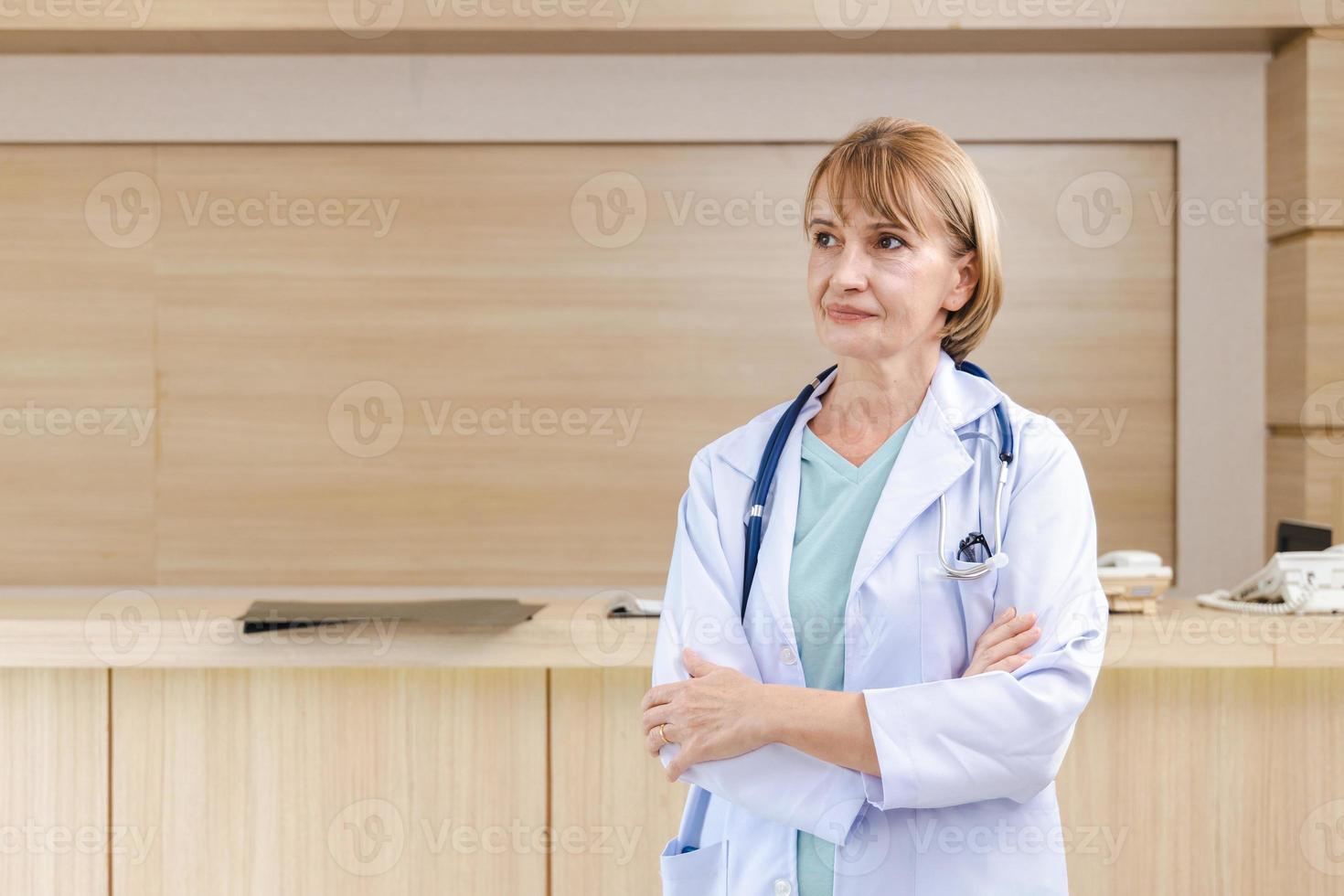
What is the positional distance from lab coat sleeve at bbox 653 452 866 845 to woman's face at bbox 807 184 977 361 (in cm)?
27

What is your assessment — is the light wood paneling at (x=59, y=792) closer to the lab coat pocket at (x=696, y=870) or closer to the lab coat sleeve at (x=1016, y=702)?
the lab coat pocket at (x=696, y=870)

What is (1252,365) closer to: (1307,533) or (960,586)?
(1307,533)

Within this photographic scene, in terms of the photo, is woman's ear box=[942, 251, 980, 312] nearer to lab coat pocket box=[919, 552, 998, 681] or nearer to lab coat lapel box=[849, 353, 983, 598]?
lab coat lapel box=[849, 353, 983, 598]

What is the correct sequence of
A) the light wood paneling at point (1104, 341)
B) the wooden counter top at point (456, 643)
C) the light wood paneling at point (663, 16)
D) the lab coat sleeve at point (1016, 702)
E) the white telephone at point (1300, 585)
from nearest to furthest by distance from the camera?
the lab coat sleeve at point (1016, 702) → the wooden counter top at point (456, 643) → the white telephone at point (1300, 585) → the light wood paneling at point (663, 16) → the light wood paneling at point (1104, 341)

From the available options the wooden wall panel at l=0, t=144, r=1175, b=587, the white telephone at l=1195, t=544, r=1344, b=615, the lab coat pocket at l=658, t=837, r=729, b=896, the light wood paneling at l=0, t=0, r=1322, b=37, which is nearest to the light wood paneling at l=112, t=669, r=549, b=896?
the lab coat pocket at l=658, t=837, r=729, b=896

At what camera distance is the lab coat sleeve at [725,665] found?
4.18 ft

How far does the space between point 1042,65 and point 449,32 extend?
1.60 meters

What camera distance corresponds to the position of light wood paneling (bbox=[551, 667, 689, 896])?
2.14 m

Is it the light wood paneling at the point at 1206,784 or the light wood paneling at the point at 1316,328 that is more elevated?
the light wood paneling at the point at 1316,328

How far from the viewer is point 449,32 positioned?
291cm

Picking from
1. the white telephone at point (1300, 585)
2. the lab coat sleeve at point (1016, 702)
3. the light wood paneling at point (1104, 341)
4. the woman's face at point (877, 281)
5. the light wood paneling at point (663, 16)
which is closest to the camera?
the lab coat sleeve at point (1016, 702)

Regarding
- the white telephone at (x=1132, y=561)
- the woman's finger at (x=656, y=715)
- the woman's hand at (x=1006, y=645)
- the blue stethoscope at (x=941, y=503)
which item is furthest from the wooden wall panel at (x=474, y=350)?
the woman's hand at (x=1006, y=645)

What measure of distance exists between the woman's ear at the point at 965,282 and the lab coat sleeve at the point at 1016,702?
259 mm

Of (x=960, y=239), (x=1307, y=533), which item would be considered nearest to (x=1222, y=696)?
(x=1307, y=533)
